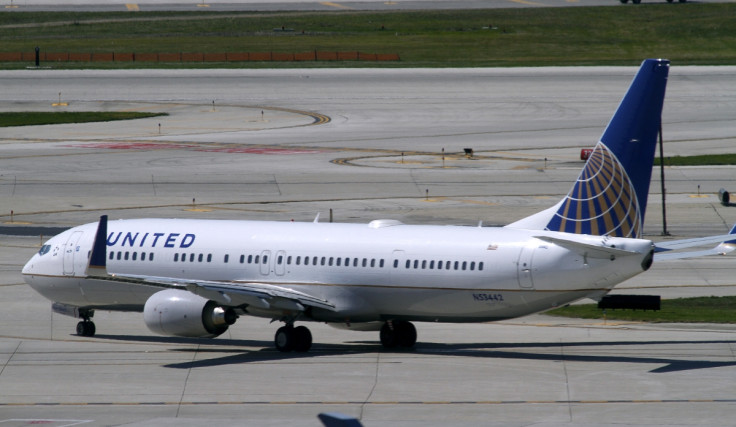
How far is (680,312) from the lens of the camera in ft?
143

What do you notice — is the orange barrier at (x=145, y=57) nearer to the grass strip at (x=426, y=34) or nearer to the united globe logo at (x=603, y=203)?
the grass strip at (x=426, y=34)

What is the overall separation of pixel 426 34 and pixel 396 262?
5016 inches

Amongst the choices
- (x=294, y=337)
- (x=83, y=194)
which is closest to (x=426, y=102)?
(x=83, y=194)

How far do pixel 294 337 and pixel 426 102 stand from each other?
252 feet

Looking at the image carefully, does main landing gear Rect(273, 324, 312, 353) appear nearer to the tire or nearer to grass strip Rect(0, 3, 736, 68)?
the tire

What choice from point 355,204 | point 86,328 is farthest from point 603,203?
point 355,204

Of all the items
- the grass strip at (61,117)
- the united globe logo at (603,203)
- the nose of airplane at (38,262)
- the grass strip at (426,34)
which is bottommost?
the nose of airplane at (38,262)

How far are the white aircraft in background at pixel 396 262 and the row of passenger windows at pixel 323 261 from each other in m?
0.04

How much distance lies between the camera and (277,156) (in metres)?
87.9

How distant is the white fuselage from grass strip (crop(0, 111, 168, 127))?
63.8m

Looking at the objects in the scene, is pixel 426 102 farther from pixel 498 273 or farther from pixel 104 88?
pixel 498 273

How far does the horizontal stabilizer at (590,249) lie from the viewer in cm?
3341

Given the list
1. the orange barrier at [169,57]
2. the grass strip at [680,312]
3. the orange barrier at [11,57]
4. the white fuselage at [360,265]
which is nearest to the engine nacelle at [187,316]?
the white fuselage at [360,265]

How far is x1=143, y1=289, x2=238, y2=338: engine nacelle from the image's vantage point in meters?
36.5
